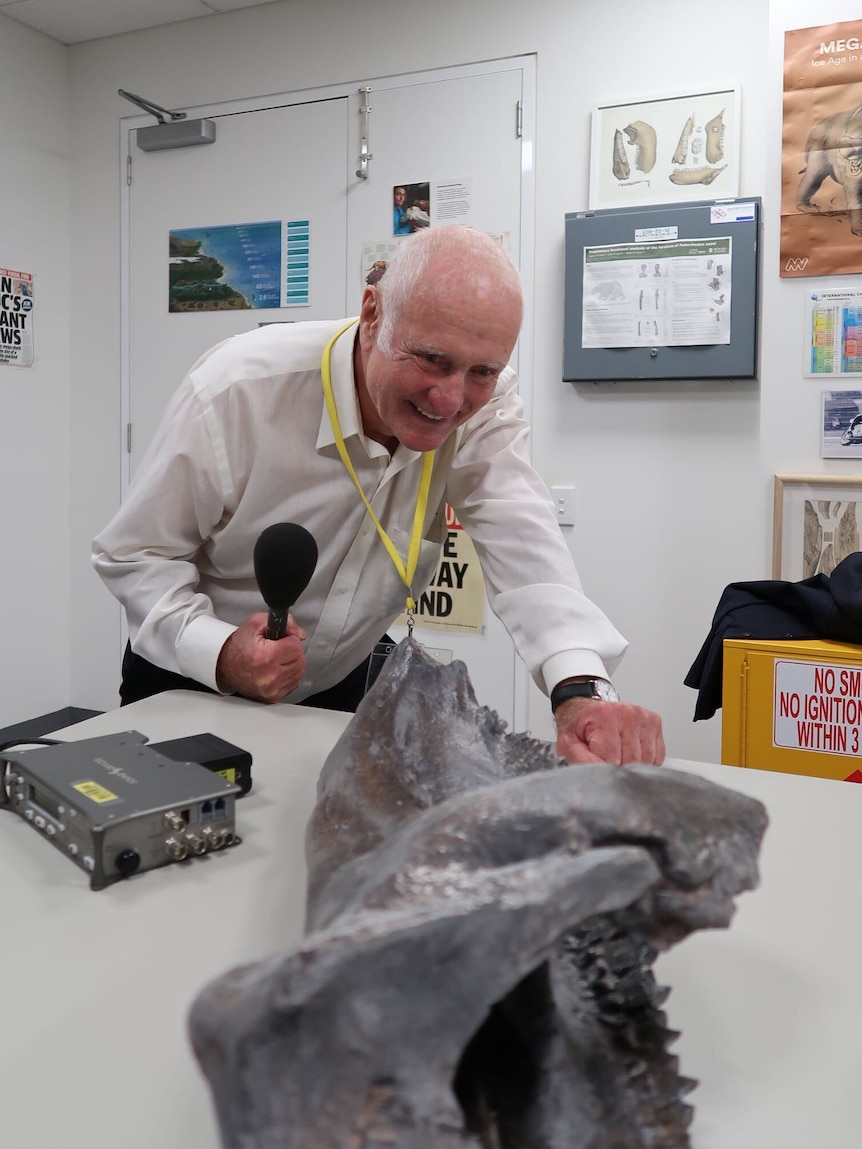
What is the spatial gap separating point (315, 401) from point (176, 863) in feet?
3.05

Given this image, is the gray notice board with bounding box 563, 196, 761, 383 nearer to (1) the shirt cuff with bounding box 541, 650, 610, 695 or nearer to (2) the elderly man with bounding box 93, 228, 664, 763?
(2) the elderly man with bounding box 93, 228, 664, 763

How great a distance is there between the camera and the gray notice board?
2.62 meters

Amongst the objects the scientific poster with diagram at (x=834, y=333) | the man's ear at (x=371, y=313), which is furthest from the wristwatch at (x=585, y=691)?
the scientific poster with diagram at (x=834, y=333)

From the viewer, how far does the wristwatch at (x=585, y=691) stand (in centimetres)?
137

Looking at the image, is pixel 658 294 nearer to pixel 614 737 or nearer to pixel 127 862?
pixel 614 737

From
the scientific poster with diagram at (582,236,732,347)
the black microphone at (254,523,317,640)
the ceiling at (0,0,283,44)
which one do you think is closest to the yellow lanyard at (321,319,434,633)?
the black microphone at (254,523,317,640)

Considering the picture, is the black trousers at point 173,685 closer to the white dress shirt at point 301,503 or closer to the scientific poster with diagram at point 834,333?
the white dress shirt at point 301,503

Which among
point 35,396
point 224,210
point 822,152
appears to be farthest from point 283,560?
point 35,396

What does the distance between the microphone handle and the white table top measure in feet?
0.99

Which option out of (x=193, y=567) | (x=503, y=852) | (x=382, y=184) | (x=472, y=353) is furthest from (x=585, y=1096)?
(x=382, y=184)

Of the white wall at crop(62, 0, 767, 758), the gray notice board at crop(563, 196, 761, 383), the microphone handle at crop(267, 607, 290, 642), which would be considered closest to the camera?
the microphone handle at crop(267, 607, 290, 642)

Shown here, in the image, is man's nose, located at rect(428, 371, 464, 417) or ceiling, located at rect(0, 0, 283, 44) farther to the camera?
ceiling, located at rect(0, 0, 283, 44)

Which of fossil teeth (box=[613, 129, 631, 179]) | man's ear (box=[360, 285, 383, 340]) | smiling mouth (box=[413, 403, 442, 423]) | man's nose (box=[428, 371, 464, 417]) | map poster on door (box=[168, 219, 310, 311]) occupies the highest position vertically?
fossil teeth (box=[613, 129, 631, 179])

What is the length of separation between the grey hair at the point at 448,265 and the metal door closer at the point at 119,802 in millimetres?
730
